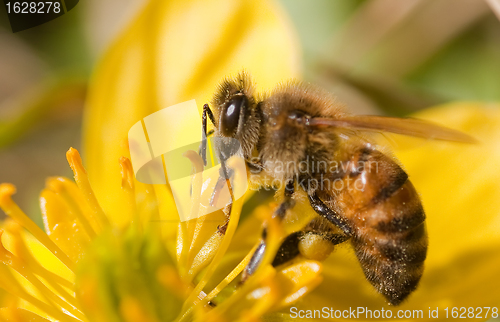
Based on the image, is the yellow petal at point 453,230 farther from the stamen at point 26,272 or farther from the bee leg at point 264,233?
the stamen at point 26,272

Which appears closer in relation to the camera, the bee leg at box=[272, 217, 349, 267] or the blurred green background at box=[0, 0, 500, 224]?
the bee leg at box=[272, 217, 349, 267]

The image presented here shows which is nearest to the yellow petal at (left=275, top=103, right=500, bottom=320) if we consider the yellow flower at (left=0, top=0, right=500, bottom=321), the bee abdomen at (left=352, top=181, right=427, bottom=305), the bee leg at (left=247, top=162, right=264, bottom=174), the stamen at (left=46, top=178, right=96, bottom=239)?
the yellow flower at (left=0, top=0, right=500, bottom=321)

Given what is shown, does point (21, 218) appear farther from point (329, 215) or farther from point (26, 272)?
point (329, 215)

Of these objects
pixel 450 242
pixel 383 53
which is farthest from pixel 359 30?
pixel 450 242

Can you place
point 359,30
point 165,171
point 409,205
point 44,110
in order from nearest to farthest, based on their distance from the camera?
point 409,205 → point 165,171 → point 44,110 → point 359,30

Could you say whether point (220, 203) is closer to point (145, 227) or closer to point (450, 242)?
point (145, 227)

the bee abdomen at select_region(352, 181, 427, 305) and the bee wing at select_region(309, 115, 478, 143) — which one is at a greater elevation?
the bee wing at select_region(309, 115, 478, 143)

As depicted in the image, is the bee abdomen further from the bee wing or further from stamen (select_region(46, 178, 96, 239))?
stamen (select_region(46, 178, 96, 239))
